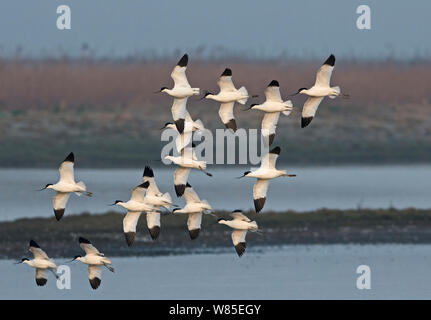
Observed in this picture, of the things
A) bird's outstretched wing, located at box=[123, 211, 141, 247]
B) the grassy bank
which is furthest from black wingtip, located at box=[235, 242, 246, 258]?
the grassy bank

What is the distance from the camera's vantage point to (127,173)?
4316 cm

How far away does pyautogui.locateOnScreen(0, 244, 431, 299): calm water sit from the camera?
1145 inches

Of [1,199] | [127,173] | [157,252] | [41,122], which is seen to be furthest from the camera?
[41,122]

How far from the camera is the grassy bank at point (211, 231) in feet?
104

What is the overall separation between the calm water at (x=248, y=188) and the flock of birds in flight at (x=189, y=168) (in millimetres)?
Answer: 7500

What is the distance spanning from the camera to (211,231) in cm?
3281

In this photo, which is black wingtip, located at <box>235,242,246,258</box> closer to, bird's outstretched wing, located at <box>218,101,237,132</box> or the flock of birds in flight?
the flock of birds in flight

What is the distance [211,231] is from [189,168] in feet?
19.2

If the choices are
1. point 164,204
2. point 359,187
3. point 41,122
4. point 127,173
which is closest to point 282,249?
point 164,204

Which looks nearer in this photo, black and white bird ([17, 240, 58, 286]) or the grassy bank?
black and white bird ([17, 240, 58, 286])


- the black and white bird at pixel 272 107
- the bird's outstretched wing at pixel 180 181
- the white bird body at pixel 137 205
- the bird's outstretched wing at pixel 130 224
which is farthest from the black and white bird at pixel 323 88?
the bird's outstretched wing at pixel 130 224

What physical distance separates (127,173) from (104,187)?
3.25 m

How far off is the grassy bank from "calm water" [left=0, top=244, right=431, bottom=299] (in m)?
0.37

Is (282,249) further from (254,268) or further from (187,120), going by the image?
(187,120)
